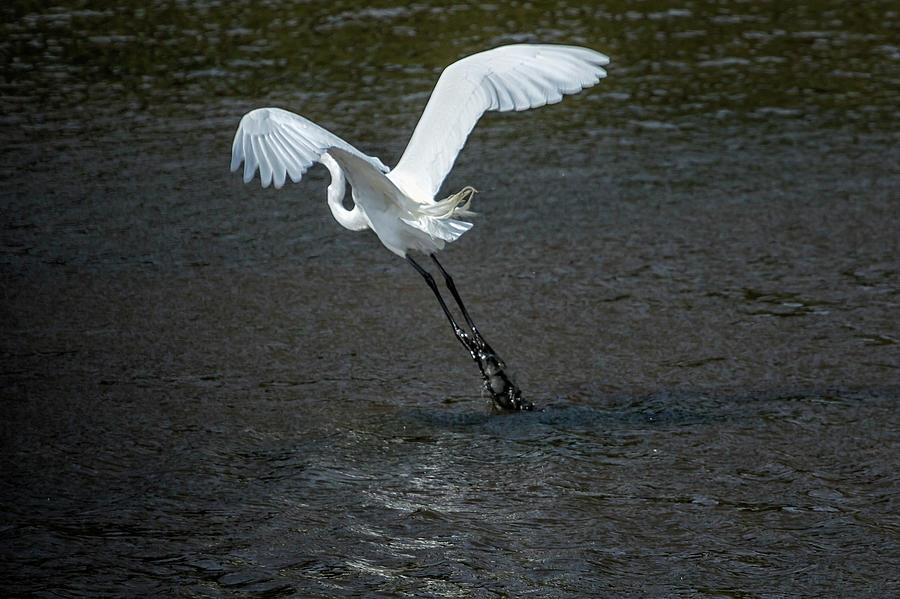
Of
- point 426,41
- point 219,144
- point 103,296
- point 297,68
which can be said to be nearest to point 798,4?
point 426,41

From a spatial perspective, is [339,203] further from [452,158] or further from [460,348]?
[460,348]

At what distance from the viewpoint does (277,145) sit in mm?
3881

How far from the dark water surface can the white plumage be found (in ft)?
2.42

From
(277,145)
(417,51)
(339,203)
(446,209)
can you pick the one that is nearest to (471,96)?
(446,209)

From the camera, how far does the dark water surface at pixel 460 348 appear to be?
384 centimetres

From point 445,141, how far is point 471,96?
214 millimetres

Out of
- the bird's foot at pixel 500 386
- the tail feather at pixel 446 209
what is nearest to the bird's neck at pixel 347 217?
Result: the tail feather at pixel 446 209

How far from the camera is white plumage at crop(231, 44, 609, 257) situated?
4.72 m

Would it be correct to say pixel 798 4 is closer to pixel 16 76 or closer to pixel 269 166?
pixel 16 76

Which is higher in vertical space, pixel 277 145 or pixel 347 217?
pixel 277 145

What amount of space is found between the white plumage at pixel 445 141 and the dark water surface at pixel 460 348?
2.42 feet

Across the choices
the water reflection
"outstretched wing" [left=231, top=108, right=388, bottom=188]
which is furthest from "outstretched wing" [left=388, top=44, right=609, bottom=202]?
the water reflection

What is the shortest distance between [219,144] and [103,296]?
97.9 inches

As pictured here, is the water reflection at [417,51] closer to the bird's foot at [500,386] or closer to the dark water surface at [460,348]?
the dark water surface at [460,348]
